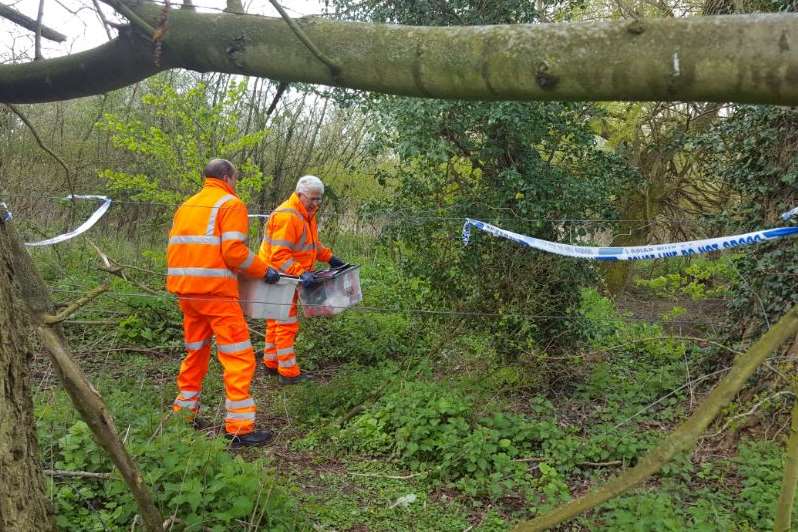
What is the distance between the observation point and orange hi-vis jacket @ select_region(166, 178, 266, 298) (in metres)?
4.80

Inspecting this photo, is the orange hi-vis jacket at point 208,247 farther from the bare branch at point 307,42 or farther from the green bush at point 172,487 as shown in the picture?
the bare branch at point 307,42

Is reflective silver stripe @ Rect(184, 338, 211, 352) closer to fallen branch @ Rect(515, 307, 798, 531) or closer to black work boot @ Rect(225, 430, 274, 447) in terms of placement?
black work boot @ Rect(225, 430, 274, 447)

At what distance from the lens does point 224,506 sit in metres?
3.28

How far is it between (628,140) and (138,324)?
28.7 feet

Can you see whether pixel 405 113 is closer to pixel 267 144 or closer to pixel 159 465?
pixel 159 465

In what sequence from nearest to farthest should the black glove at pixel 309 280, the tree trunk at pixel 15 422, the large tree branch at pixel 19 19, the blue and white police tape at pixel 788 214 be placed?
the tree trunk at pixel 15 422 → the large tree branch at pixel 19 19 → the blue and white police tape at pixel 788 214 → the black glove at pixel 309 280

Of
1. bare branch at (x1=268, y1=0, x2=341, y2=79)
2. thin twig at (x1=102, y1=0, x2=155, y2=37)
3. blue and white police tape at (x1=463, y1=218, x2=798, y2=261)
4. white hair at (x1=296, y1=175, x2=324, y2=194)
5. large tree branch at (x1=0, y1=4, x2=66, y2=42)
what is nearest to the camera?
bare branch at (x1=268, y1=0, x2=341, y2=79)

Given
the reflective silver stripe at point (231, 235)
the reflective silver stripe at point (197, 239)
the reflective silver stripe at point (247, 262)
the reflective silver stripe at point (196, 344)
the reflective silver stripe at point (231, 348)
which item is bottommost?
the reflective silver stripe at point (196, 344)

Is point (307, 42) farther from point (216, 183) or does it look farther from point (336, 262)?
point (336, 262)

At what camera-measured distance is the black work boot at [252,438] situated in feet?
16.2

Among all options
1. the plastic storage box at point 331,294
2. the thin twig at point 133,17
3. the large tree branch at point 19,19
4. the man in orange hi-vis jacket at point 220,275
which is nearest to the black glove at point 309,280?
the plastic storage box at point 331,294

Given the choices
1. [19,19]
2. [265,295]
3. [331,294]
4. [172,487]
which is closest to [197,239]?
[265,295]

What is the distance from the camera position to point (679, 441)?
144 centimetres

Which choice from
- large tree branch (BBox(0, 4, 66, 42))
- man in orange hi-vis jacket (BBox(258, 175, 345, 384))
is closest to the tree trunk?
large tree branch (BBox(0, 4, 66, 42))
